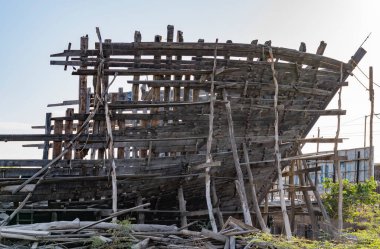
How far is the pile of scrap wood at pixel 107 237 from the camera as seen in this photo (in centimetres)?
775

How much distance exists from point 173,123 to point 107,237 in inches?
120

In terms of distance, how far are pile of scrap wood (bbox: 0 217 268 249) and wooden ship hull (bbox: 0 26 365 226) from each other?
3.67 feet

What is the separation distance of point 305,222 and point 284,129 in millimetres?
8592

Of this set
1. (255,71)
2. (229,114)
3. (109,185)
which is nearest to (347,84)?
(255,71)

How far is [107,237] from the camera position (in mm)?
8203

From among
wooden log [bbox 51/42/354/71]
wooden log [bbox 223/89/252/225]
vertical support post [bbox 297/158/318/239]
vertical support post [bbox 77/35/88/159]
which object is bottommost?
vertical support post [bbox 297/158/318/239]

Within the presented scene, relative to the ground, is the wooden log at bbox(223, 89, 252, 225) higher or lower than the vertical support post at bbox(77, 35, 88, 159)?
lower

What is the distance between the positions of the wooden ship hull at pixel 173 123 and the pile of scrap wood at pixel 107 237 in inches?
44.0

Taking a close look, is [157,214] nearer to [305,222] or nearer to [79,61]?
[79,61]

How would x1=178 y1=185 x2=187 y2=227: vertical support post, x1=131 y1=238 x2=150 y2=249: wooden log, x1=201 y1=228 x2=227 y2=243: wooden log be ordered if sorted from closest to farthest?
x1=131 y1=238 x2=150 y2=249: wooden log < x1=201 y1=228 x2=227 y2=243: wooden log < x1=178 y1=185 x2=187 y2=227: vertical support post

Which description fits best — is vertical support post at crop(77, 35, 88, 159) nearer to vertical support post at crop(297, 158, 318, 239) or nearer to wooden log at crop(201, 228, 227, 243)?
wooden log at crop(201, 228, 227, 243)

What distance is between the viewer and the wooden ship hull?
Answer: 9.55 metres

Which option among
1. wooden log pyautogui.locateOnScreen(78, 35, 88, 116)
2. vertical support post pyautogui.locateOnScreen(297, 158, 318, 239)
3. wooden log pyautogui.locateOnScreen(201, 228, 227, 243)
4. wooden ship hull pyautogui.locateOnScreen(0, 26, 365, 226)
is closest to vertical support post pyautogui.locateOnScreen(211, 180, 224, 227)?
wooden ship hull pyautogui.locateOnScreen(0, 26, 365, 226)

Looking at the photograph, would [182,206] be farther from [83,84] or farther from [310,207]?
[310,207]
